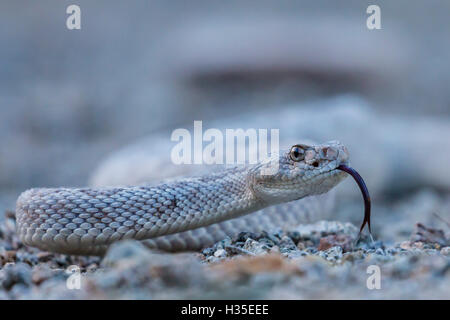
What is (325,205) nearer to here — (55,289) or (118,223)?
(118,223)

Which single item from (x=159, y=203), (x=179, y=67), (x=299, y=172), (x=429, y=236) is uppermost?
(x=179, y=67)

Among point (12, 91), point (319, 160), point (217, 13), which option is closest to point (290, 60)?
point (217, 13)

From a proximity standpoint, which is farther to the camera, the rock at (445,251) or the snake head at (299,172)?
the snake head at (299,172)

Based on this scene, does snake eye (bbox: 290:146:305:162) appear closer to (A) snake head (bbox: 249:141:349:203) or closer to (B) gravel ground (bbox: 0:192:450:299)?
(A) snake head (bbox: 249:141:349:203)

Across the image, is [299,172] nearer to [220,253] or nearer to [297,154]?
[297,154]

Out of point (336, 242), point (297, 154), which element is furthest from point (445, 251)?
point (297, 154)

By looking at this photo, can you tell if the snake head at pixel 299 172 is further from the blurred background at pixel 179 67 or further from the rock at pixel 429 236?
the blurred background at pixel 179 67

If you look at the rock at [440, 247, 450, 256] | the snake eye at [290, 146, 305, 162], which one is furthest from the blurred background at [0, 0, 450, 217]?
the rock at [440, 247, 450, 256]

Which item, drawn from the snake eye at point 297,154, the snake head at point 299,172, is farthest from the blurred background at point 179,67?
the snake eye at point 297,154
